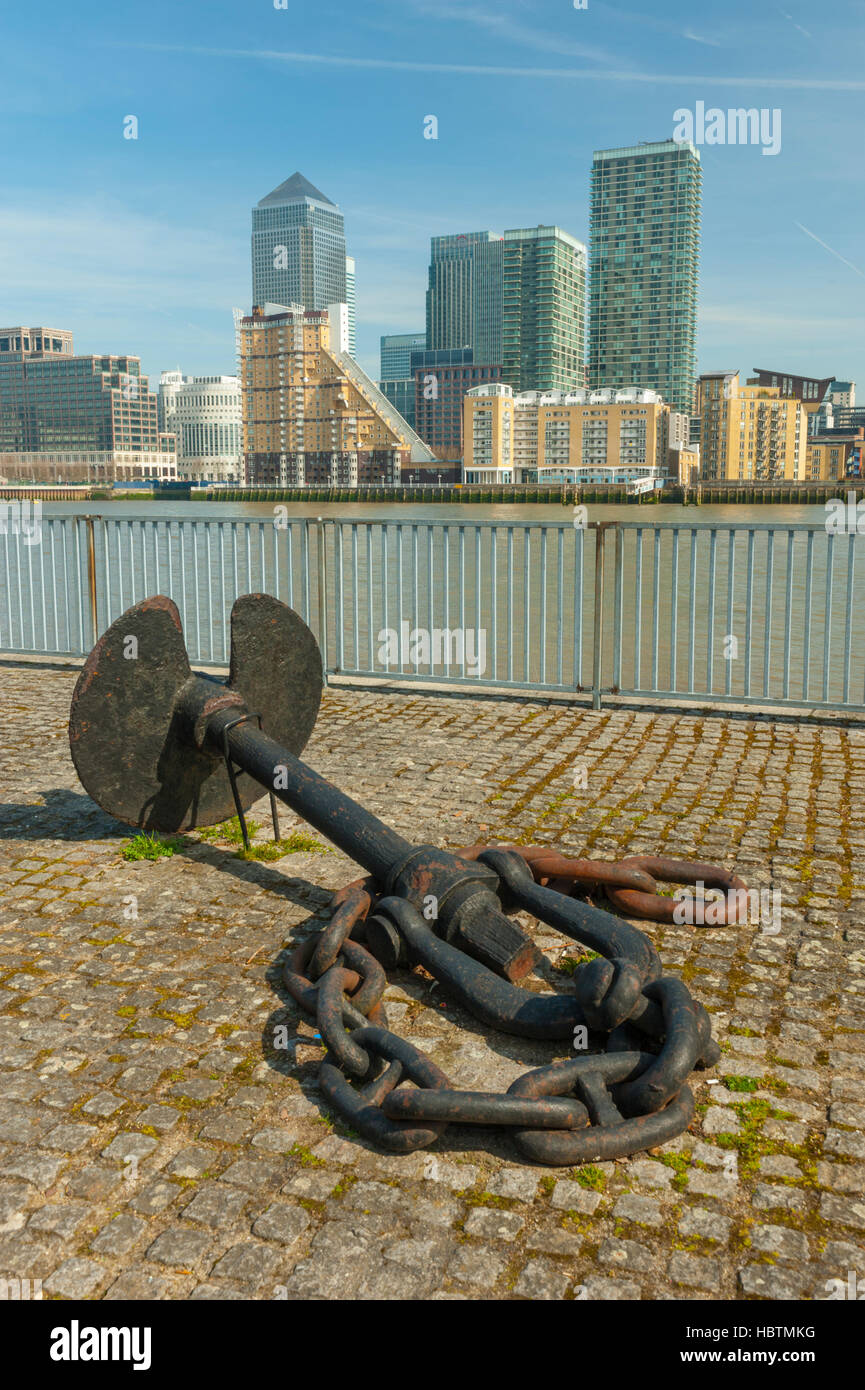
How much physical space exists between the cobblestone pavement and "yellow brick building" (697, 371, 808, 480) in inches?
7658

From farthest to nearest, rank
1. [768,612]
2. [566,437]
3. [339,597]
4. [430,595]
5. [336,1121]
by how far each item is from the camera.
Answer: [566,437] → [339,597] → [430,595] → [768,612] → [336,1121]

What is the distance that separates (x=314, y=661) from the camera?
5930 mm

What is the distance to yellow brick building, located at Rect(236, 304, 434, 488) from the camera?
178000mm

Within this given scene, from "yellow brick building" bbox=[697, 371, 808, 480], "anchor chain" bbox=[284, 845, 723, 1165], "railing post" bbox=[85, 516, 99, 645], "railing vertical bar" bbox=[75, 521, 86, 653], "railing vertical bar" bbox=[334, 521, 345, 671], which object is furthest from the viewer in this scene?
"yellow brick building" bbox=[697, 371, 808, 480]

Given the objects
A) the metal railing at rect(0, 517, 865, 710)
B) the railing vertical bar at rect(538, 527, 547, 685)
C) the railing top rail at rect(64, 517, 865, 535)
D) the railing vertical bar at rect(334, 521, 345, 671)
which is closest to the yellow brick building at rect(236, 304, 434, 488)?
the metal railing at rect(0, 517, 865, 710)

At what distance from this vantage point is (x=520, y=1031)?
390cm

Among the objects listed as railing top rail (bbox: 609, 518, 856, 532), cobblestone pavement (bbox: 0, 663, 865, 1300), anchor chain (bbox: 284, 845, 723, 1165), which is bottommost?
cobblestone pavement (bbox: 0, 663, 865, 1300)

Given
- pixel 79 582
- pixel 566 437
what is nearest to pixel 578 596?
pixel 79 582

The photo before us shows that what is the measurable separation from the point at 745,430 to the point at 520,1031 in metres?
200

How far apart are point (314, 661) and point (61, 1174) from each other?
3.14m

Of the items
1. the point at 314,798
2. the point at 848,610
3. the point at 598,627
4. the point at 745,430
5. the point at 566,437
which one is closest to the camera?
the point at 314,798

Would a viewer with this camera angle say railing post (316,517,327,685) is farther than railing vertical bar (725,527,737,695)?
Yes

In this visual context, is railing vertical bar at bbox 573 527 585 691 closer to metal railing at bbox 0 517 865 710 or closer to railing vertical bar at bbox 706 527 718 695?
metal railing at bbox 0 517 865 710

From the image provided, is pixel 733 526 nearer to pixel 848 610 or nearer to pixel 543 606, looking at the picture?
pixel 848 610
